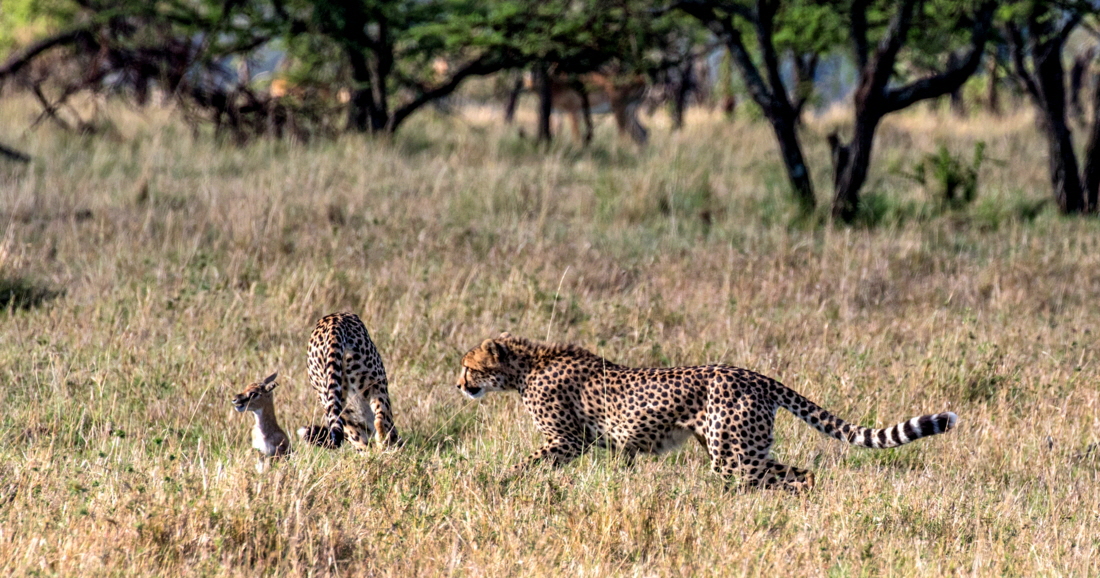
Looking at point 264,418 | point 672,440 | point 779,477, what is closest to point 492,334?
point 264,418

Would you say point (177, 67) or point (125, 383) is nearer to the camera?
point (125, 383)

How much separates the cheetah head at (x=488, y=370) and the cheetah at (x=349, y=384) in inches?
14.8

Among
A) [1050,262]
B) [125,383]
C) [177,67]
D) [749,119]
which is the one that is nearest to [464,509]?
[125,383]

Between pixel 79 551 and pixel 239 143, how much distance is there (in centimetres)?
981

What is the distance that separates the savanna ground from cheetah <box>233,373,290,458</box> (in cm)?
15

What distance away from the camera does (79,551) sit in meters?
3.92

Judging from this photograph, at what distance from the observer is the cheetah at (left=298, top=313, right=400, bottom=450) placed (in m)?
5.27

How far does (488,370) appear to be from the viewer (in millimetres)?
5406

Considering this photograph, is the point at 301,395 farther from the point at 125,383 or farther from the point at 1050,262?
the point at 1050,262

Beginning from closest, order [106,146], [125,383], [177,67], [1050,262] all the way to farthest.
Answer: [125,383]
[1050,262]
[106,146]
[177,67]

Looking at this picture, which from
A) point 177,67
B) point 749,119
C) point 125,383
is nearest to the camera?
point 125,383

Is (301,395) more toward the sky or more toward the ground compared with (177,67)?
more toward the ground

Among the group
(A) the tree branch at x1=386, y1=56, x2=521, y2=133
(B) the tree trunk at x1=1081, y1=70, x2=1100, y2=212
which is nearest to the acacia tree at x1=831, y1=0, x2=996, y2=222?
(B) the tree trunk at x1=1081, y1=70, x2=1100, y2=212

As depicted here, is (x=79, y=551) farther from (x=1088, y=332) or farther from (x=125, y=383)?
(x=1088, y=332)
